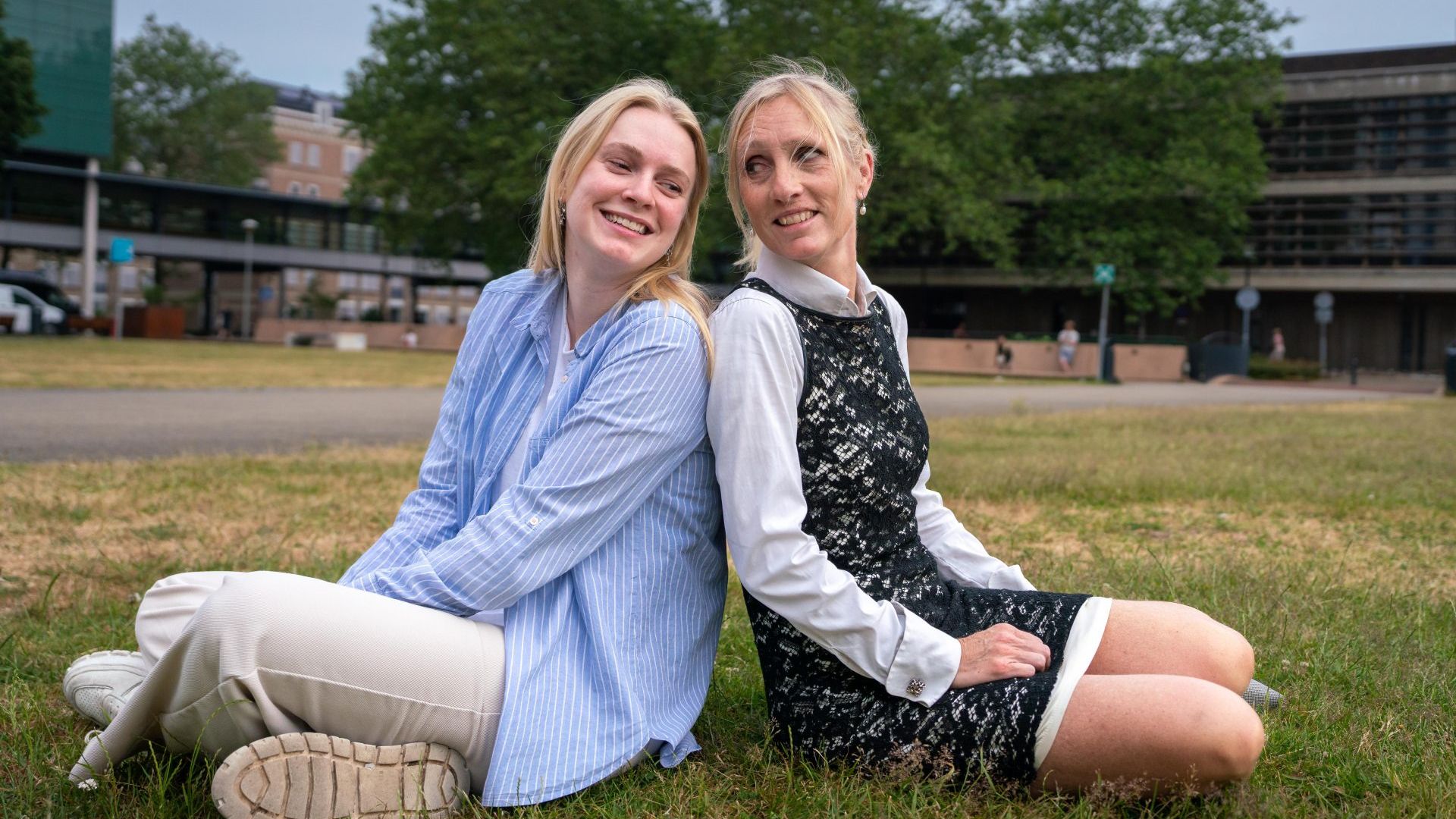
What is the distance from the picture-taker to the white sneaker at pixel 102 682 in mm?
3059

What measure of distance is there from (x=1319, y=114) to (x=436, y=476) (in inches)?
2039

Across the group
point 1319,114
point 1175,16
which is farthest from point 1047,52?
point 1319,114

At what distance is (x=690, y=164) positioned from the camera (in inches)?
113

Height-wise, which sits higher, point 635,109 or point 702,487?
point 635,109

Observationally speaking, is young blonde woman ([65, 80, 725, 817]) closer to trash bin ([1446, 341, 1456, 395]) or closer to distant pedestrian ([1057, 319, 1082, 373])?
trash bin ([1446, 341, 1456, 395])

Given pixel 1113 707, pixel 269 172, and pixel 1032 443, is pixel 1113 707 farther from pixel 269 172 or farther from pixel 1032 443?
pixel 269 172

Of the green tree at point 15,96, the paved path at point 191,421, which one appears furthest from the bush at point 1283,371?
the green tree at point 15,96

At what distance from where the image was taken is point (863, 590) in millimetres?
2648

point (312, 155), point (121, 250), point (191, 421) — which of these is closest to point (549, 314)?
point (191, 421)

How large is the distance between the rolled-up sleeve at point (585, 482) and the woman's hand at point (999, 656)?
Result: 711mm

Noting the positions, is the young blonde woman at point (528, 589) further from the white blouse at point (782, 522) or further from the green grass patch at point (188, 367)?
the green grass patch at point (188, 367)

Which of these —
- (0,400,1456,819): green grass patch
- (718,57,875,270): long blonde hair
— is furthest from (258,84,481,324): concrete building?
(718,57,875,270): long blonde hair

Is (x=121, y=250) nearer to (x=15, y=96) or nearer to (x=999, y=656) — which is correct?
(x=15, y=96)

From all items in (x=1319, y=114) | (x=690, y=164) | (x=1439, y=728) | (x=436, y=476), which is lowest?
(x=1439, y=728)
